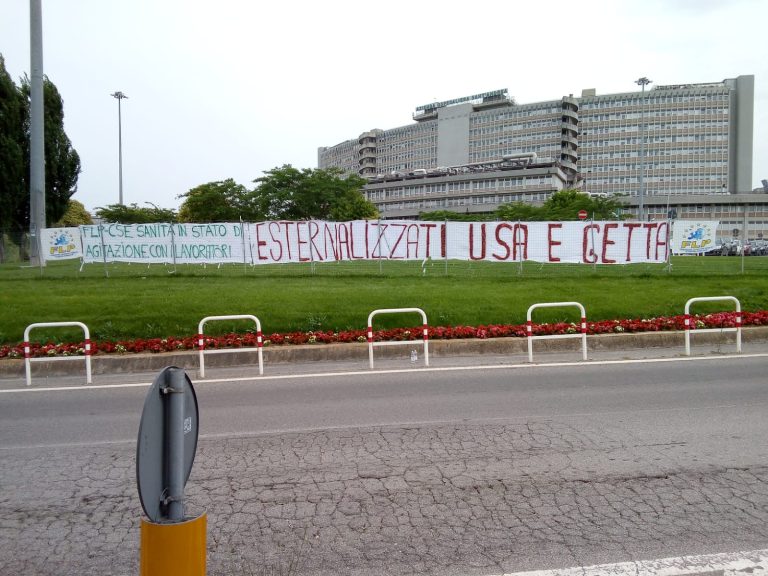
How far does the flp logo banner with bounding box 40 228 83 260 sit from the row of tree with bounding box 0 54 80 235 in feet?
27.8

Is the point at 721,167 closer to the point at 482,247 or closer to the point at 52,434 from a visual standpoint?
the point at 482,247

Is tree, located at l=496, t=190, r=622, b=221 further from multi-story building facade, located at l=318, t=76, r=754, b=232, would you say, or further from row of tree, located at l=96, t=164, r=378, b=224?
multi-story building facade, located at l=318, t=76, r=754, b=232

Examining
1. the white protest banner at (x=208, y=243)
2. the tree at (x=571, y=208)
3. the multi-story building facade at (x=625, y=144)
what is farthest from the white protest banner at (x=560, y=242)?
the multi-story building facade at (x=625, y=144)

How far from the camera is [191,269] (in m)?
22.0

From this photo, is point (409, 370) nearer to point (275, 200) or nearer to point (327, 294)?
point (327, 294)

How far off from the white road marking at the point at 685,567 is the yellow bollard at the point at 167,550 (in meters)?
1.94

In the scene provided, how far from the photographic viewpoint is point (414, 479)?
4957 mm

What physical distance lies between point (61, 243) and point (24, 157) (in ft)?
47.6

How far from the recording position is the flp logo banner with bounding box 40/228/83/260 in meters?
21.5

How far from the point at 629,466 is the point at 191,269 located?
62.6 ft

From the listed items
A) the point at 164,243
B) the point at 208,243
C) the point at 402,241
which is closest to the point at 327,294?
the point at 402,241

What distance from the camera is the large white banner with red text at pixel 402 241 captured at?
19609mm

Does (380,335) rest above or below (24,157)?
below

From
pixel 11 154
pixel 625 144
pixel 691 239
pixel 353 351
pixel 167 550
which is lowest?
pixel 353 351
